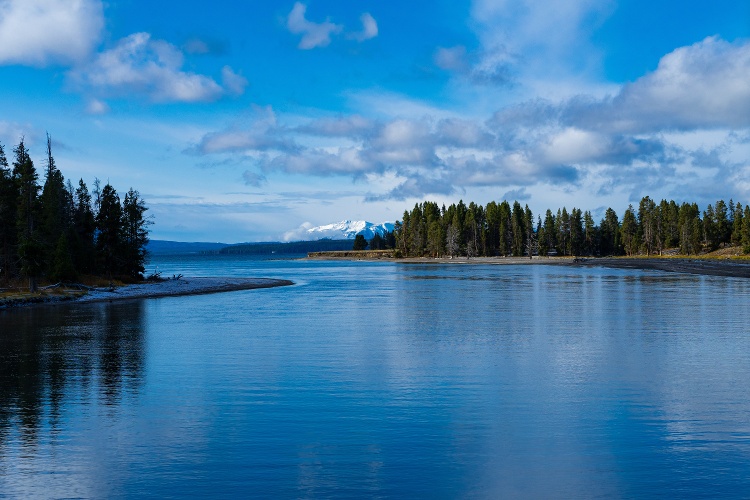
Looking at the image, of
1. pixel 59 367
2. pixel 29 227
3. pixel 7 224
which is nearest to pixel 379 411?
pixel 59 367

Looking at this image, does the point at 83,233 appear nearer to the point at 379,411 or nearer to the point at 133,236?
the point at 133,236

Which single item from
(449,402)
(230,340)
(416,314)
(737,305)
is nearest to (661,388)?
(449,402)

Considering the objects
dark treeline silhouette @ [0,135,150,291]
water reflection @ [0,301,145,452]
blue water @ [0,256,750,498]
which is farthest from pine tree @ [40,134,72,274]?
blue water @ [0,256,750,498]

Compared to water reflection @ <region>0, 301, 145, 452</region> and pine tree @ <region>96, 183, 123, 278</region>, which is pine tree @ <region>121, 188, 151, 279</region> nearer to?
pine tree @ <region>96, 183, 123, 278</region>

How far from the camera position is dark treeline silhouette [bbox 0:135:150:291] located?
222 feet

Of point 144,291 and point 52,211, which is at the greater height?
point 52,211

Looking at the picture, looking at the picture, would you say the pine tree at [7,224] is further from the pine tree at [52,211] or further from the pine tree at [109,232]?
the pine tree at [109,232]

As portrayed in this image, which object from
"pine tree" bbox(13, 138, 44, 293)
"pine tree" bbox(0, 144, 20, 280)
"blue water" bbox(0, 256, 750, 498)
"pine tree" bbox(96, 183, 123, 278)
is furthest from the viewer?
"pine tree" bbox(96, 183, 123, 278)

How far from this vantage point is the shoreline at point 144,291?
58.8 metres

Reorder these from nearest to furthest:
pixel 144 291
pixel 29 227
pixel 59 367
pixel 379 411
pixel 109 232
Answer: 1. pixel 379 411
2. pixel 59 367
3. pixel 29 227
4. pixel 144 291
5. pixel 109 232

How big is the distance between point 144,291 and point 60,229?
12.9 metres

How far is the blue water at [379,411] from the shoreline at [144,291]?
22121mm

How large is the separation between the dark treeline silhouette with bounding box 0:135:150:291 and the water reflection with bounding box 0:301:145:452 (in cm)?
2513

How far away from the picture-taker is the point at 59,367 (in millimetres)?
24766
